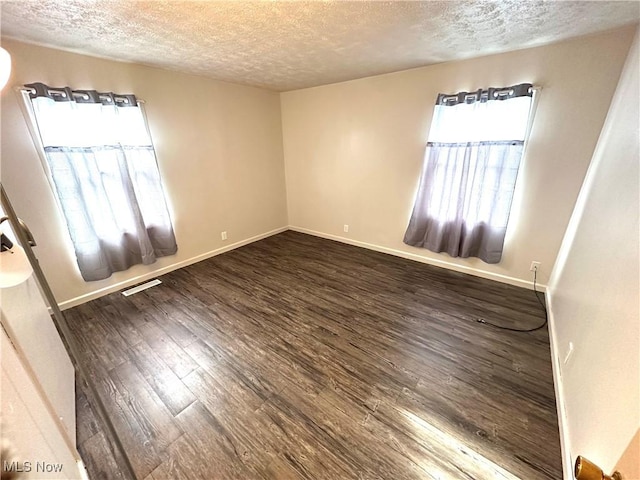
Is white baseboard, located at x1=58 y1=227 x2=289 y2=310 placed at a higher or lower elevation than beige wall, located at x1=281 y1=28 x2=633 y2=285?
lower

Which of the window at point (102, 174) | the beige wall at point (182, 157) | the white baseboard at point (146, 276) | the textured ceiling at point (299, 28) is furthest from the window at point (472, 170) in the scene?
the window at point (102, 174)

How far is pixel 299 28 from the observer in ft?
5.81

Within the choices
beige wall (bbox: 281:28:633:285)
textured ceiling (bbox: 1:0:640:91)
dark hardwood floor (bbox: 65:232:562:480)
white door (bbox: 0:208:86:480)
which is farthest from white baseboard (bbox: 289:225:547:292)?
white door (bbox: 0:208:86:480)

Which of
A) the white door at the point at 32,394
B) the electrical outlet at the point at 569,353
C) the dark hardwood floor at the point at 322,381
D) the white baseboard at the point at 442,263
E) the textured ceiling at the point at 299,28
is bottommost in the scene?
the dark hardwood floor at the point at 322,381

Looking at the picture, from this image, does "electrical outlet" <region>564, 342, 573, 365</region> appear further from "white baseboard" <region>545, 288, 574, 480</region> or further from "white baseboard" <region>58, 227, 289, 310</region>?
"white baseboard" <region>58, 227, 289, 310</region>

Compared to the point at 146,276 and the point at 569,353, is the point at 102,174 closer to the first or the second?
the point at 146,276

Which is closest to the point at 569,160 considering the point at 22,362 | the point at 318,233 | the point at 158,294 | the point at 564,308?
the point at 564,308

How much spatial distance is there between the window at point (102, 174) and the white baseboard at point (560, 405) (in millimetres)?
3559

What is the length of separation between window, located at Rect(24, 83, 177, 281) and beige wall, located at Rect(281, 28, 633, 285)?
2.13m

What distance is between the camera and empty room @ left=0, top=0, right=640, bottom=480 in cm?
122

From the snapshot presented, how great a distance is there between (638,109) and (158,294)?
3.87 m

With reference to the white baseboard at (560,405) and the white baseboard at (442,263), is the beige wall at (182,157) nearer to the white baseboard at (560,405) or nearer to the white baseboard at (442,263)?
the white baseboard at (442,263)

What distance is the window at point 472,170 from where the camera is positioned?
2.38m

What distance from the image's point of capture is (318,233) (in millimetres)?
4375
